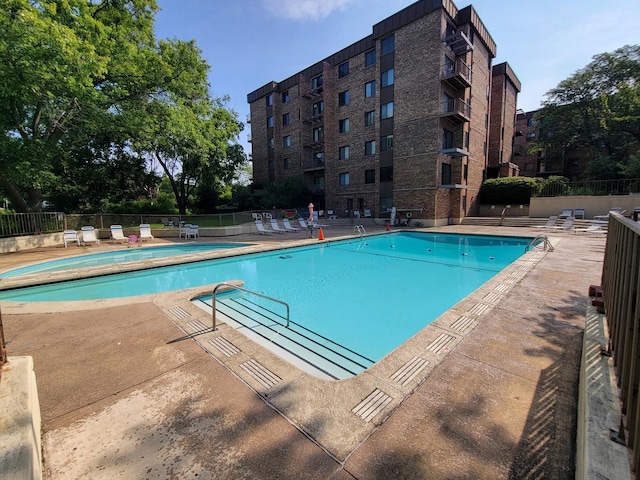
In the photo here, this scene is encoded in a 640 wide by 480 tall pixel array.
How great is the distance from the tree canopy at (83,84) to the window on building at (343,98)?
41.2 ft

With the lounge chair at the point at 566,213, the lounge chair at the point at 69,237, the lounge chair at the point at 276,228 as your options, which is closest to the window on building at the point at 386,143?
the lounge chair at the point at 276,228

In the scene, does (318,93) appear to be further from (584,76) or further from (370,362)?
(370,362)

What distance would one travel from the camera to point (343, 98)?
2652 centimetres

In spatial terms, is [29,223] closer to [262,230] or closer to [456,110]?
[262,230]

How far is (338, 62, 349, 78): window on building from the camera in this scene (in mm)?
25809

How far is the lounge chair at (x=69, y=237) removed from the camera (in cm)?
1280

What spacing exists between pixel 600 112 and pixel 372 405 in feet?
122

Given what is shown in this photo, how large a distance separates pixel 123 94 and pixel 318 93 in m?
19.3

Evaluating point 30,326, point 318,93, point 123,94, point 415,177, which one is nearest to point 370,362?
point 30,326

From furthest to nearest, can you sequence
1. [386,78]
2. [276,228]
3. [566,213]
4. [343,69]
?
[343,69], [386,78], [566,213], [276,228]

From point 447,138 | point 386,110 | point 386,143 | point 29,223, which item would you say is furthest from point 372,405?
point 386,110

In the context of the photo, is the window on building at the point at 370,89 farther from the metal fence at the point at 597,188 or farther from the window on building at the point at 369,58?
the metal fence at the point at 597,188

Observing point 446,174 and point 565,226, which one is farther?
point 446,174

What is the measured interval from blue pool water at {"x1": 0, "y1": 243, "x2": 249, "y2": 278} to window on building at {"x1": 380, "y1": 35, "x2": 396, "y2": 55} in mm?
19517
